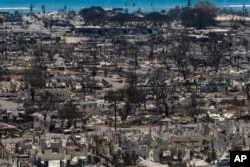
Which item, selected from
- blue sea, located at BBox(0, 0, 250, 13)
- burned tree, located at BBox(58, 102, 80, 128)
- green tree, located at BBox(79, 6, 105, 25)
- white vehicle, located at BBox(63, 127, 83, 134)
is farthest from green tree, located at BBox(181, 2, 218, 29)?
white vehicle, located at BBox(63, 127, 83, 134)

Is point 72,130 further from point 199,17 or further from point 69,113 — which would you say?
point 199,17

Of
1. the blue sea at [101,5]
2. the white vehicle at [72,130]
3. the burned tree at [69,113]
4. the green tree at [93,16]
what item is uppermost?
the green tree at [93,16]

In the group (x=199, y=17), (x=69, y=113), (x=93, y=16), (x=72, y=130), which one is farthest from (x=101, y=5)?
(x=72, y=130)

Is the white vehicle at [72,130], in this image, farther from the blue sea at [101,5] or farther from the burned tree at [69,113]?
the blue sea at [101,5]

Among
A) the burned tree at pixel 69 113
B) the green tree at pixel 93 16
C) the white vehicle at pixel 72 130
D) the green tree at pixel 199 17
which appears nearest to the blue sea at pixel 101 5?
the green tree at pixel 93 16

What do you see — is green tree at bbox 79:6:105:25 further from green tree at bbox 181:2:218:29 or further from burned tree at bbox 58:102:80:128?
burned tree at bbox 58:102:80:128

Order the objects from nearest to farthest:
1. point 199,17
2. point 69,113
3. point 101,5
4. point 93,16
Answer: point 69,113 < point 199,17 < point 93,16 < point 101,5

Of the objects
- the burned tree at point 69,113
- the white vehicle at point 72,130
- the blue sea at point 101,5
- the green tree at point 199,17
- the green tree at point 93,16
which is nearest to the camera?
the white vehicle at point 72,130

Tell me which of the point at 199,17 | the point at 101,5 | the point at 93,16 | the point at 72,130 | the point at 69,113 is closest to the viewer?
the point at 72,130

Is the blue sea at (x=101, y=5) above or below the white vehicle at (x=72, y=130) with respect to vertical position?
below

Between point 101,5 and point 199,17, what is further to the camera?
point 101,5

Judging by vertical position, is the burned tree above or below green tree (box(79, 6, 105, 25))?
below
